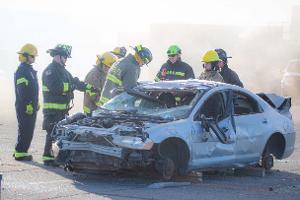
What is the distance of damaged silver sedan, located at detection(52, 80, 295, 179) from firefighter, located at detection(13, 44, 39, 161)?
5.95 feet

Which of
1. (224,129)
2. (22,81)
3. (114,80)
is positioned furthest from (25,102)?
(224,129)

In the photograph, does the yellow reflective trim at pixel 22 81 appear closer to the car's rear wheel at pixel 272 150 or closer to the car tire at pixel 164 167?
the car tire at pixel 164 167

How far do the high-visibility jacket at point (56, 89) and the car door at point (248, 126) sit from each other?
2.69 m

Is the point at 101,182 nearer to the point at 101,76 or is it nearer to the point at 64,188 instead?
the point at 64,188

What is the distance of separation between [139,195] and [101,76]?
555 centimetres

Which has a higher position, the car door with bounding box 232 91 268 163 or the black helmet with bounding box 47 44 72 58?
the black helmet with bounding box 47 44 72 58

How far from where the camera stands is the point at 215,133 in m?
10.9

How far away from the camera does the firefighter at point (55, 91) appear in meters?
12.2

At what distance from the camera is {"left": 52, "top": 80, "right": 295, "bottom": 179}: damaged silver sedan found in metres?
10.0

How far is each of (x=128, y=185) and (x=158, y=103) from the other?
5.39 feet

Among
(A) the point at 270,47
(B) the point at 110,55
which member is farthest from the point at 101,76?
(A) the point at 270,47

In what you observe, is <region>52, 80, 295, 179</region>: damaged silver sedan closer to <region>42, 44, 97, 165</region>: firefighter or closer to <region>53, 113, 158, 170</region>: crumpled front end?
<region>53, 113, 158, 170</region>: crumpled front end

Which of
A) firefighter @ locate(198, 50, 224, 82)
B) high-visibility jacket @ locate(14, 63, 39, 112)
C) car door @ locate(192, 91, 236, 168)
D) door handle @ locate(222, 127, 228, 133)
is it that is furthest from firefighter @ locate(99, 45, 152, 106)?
door handle @ locate(222, 127, 228, 133)

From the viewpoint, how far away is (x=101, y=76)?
14.5 metres
